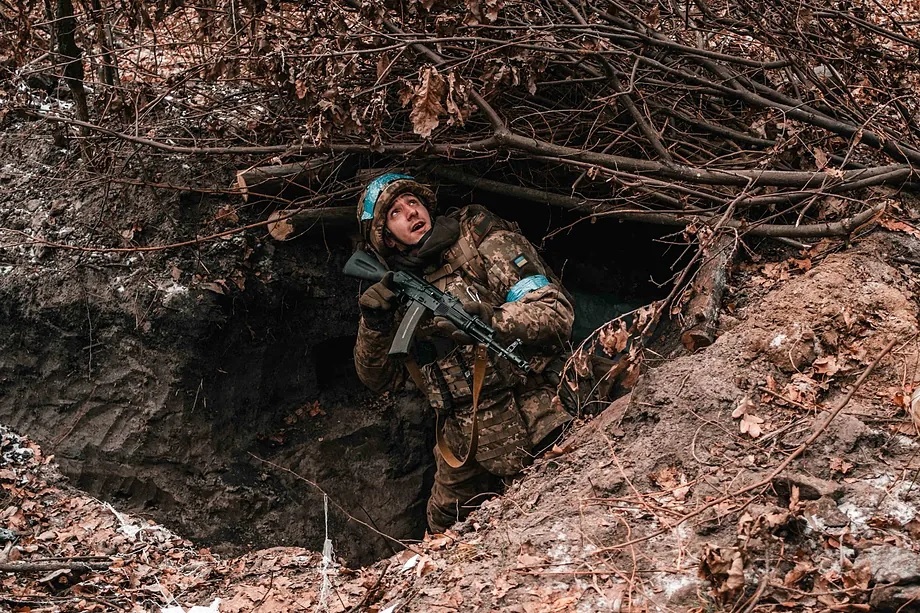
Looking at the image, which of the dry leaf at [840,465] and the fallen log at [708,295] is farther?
the fallen log at [708,295]

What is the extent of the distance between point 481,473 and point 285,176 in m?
2.17

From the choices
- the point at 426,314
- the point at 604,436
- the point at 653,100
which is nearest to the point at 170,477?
the point at 426,314

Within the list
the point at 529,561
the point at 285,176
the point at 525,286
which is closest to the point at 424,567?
the point at 529,561

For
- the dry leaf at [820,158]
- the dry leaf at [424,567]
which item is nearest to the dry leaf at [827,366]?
the dry leaf at [820,158]

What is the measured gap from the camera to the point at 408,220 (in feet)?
16.5

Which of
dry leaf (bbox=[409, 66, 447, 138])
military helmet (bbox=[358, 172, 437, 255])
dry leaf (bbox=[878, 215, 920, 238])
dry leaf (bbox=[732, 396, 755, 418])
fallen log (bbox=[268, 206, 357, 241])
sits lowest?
dry leaf (bbox=[732, 396, 755, 418])

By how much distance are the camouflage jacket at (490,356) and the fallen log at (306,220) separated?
881 millimetres

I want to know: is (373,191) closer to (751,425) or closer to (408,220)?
(408,220)

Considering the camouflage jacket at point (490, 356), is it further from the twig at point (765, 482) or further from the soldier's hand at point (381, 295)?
the twig at point (765, 482)

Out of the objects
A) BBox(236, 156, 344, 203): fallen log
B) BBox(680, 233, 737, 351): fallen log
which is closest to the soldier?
BBox(236, 156, 344, 203): fallen log

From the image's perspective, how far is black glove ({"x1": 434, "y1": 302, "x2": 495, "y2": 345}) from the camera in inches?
179

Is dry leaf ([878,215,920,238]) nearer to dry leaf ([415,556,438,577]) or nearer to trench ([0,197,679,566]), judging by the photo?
trench ([0,197,679,566])

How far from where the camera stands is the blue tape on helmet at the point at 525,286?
4.86 metres

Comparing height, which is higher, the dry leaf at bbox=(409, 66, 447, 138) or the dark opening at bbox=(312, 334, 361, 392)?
the dry leaf at bbox=(409, 66, 447, 138)
